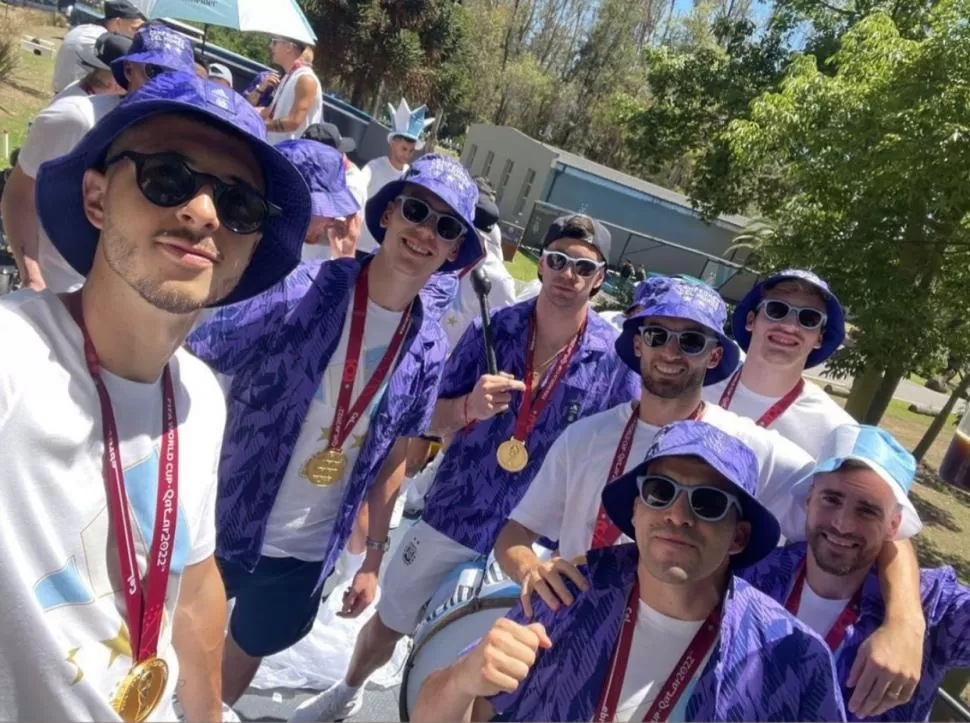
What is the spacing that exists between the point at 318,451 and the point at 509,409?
0.80 m

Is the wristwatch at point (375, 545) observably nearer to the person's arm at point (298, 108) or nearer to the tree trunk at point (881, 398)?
the person's arm at point (298, 108)

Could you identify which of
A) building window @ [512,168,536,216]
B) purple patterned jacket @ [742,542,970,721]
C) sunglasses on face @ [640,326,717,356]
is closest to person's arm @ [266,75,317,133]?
sunglasses on face @ [640,326,717,356]

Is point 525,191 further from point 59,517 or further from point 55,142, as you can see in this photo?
point 59,517

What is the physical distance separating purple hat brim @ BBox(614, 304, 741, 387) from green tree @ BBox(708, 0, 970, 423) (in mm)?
3203

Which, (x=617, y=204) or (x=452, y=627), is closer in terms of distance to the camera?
(x=452, y=627)

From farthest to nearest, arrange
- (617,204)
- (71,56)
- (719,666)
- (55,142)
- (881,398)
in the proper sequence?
(617,204)
(881,398)
(71,56)
(55,142)
(719,666)

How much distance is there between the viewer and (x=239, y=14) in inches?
245

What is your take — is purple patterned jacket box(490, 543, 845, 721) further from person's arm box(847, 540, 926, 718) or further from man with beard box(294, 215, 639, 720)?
man with beard box(294, 215, 639, 720)

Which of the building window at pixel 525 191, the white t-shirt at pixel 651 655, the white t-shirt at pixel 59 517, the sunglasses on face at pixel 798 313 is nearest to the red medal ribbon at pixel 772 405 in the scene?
the sunglasses on face at pixel 798 313

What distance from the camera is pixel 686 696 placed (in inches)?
72.6

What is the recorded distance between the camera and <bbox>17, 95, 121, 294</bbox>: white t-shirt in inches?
125

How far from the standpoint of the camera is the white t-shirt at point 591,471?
2.51 m

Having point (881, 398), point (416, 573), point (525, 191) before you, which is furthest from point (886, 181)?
point (525, 191)

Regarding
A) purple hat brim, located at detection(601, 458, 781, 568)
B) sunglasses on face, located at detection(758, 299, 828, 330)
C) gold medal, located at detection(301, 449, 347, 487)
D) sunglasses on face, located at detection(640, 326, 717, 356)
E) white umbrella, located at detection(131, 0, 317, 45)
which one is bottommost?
gold medal, located at detection(301, 449, 347, 487)
